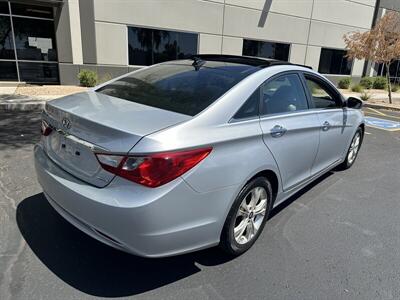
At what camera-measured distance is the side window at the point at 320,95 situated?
3.97 metres

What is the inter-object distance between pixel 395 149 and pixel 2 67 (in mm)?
13373

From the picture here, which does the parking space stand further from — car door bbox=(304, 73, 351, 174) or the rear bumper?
the rear bumper

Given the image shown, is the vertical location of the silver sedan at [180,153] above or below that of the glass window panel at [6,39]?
below

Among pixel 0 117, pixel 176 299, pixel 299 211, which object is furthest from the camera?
pixel 0 117

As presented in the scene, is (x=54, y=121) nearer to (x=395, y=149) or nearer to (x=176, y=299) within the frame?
(x=176, y=299)

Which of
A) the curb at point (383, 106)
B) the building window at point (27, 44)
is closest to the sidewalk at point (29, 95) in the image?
the building window at point (27, 44)

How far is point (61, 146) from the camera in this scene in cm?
271

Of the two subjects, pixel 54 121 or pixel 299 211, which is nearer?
pixel 54 121

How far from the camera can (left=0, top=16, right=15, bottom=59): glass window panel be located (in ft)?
40.8

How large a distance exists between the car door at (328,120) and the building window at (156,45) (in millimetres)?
9878

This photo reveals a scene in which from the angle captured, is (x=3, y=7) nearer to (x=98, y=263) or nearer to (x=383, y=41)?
(x=98, y=263)

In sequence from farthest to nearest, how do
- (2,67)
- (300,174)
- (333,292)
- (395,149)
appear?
(2,67)
(395,149)
(300,174)
(333,292)

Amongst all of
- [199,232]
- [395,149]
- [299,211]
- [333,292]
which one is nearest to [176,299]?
[199,232]

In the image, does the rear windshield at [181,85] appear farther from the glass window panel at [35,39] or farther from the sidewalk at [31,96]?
the glass window panel at [35,39]
